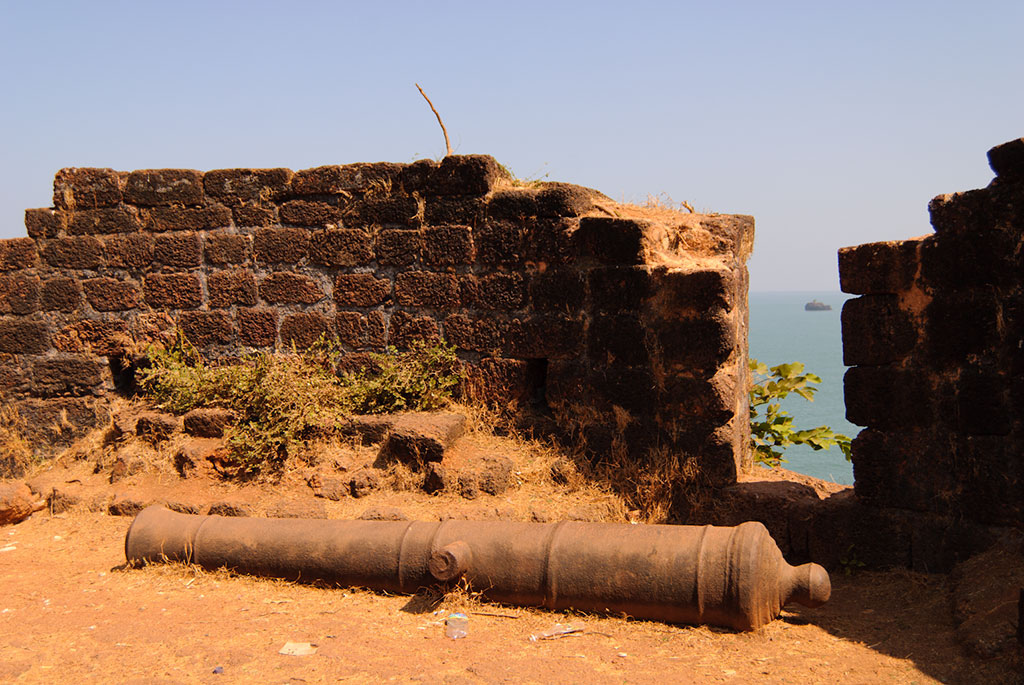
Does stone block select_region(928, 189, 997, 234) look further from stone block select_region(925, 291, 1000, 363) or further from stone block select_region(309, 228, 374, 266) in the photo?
Result: stone block select_region(309, 228, 374, 266)

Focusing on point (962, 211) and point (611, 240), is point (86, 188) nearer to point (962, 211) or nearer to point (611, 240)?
point (611, 240)

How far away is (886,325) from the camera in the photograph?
18.0 ft

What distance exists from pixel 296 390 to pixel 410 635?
276cm

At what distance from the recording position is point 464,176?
6887 mm

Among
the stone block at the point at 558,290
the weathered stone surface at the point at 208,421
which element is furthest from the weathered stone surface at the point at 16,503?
the stone block at the point at 558,290

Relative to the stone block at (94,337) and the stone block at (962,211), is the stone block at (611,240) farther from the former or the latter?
the stone block at (94,337)

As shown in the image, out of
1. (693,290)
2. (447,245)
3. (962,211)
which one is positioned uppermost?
(447,245)

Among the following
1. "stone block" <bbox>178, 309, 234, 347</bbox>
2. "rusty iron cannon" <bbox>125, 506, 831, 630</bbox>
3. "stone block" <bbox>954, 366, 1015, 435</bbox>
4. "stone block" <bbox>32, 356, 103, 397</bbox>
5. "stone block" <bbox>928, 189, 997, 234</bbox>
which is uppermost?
"stone block" <bbox>928, 189, 997, 234</bbox>

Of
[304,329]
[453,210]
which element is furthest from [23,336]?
[453,210]

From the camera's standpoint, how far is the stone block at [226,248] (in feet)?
24.5

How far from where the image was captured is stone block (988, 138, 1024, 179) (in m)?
4.90

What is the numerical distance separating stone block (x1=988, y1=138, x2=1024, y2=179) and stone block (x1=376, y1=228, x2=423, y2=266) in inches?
159

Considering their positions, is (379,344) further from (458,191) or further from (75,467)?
(75,467)

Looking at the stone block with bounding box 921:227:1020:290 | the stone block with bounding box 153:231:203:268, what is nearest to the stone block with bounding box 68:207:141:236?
the stone block with bounding box 153:231:203:268
